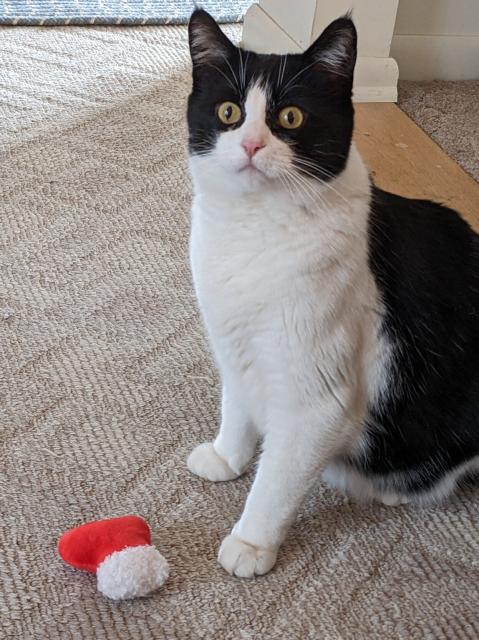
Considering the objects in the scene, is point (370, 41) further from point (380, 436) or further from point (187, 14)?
point (380, 436)

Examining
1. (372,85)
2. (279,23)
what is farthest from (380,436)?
(279,23)

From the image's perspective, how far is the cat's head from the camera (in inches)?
37.0

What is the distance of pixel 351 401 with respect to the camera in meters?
1.04

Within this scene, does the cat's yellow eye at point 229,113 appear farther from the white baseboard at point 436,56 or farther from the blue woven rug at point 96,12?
the blue woven rug at point 96,12

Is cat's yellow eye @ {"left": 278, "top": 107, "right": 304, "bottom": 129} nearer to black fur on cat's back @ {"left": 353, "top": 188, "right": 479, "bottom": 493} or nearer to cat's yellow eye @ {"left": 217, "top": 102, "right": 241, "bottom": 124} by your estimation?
cat's yellow eye @ {"left": 217, "top": 102, "right": 241, "bottom": 124}

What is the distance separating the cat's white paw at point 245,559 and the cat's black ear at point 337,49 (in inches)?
22.3

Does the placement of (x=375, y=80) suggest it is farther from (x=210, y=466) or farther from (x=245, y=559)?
(x=245, y=559)

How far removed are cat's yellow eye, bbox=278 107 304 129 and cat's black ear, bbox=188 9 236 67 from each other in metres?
0.11

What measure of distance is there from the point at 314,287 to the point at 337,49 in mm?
270

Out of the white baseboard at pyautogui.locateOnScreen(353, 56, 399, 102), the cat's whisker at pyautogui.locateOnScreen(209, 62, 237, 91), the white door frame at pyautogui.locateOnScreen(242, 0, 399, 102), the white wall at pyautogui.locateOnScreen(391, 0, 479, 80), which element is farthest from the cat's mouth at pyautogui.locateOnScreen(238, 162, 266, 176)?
the white wall at pyautogui.locateOnScreen(391, 0, 479, 80)

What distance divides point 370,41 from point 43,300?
50.2 inches

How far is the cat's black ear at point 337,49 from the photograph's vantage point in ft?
3.18

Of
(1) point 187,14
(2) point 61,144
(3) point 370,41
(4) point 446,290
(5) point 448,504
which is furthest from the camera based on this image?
(1) point 187,14

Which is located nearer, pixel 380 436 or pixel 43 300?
pixel 380 436
